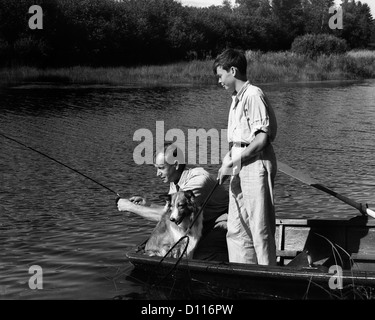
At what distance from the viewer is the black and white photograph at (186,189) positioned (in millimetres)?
6762

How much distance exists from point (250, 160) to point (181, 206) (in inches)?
36.2

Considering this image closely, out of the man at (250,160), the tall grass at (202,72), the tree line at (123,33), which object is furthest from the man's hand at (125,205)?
the tree line at (123,33)

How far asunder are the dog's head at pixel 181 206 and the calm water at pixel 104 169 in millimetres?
1339

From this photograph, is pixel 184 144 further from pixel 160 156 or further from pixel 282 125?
pixel 160 156

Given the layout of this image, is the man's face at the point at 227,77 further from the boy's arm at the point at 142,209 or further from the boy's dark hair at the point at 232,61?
the boy's arm at the point at 142,209

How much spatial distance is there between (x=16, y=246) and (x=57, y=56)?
3770cm

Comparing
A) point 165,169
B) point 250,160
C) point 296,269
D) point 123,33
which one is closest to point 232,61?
point 250,160

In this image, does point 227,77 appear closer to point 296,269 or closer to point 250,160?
point 250,160

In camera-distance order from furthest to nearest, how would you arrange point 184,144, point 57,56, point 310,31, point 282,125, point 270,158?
point 310,31 < point 57,56 < point 282,125 < point 184,144 < point 270,158

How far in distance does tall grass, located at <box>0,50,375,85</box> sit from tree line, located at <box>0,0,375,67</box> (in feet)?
7.33

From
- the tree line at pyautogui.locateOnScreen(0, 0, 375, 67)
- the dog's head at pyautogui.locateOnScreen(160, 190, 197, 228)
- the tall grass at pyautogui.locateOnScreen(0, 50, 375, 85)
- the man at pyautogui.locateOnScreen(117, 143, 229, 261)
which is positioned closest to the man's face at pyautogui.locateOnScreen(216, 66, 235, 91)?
the man at pyautogui.locateOnScreen(117, 143, 229, 261)

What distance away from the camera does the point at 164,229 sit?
24.5 ft

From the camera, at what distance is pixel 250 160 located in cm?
657
